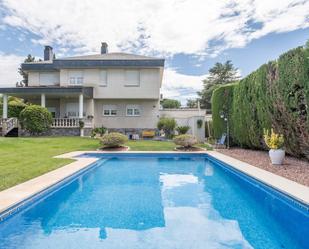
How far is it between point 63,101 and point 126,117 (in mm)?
6317

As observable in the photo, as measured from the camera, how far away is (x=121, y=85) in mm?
26812

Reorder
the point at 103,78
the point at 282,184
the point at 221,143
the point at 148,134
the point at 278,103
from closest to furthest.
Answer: the point at 282,184 → the point at 278,103 → the point at 221,143 → the point at 148,134 → the point at 103,78

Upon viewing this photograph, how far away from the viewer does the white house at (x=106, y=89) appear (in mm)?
26422

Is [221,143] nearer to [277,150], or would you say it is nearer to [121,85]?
[277,150]

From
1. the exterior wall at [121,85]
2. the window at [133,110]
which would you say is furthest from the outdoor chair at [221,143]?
the window at [133,110]

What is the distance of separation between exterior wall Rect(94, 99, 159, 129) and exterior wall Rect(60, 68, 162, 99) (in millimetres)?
1061

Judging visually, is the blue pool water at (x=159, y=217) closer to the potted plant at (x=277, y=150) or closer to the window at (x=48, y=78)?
the potted plant at (x=277, y=150)

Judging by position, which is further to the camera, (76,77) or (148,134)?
(76,77)

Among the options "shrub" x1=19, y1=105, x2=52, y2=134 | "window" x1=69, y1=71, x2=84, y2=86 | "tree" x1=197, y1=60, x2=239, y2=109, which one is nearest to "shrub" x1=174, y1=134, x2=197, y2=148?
"shrub" x1=19, y1=105, x2=52, y2=134

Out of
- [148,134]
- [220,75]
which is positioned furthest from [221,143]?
[220,75]

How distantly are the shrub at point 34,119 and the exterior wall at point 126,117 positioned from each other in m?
5.54

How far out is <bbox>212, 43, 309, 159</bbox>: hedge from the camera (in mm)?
9984

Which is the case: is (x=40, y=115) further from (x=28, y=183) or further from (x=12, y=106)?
(x=28, y=183)

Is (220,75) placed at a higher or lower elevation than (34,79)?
higher
